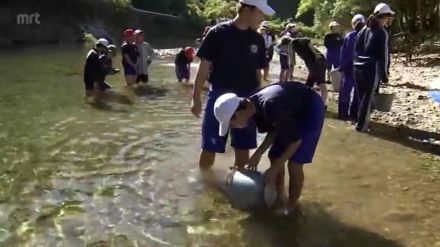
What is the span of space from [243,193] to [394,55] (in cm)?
1835

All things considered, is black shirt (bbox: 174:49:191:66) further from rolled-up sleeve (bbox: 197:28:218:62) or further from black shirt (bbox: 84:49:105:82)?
rolled-up sleeve (bbox: 197:28:218:62)

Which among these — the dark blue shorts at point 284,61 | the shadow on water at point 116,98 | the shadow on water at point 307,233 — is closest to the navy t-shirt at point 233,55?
the shadow on water at point 307,233

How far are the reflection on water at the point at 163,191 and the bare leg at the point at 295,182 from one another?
0.66ft

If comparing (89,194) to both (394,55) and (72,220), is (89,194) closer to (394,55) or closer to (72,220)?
(72,220)

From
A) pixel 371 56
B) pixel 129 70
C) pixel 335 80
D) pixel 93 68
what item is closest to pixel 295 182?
pixel 371 56

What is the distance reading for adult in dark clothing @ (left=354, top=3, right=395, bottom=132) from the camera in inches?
406

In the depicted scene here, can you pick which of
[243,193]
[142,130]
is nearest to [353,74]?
[142,130]

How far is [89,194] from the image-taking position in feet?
23.4

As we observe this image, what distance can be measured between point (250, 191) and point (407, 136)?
17.5 ft

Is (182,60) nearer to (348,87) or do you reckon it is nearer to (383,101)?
(348,87)

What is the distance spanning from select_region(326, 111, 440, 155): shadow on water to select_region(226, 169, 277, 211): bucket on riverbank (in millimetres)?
4209

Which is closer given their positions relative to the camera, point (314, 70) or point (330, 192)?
point (330, 192)

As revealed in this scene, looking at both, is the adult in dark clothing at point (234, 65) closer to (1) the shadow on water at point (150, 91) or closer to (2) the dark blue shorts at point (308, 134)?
(2) the dark blue shorts at point (308, 134)

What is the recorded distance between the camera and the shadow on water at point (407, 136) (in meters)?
9.84
